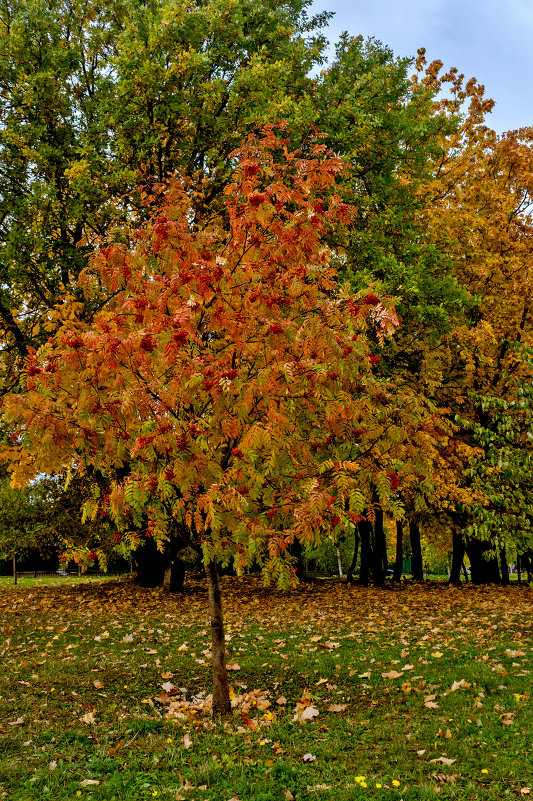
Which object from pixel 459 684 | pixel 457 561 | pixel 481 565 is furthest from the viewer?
pixel 457 561

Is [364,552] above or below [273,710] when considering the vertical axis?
above

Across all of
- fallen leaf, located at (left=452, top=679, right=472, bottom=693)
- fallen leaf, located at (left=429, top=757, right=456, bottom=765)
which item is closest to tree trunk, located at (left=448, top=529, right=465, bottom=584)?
fallen leaf, located at (left=452, top=679, right=472, bottom=693)

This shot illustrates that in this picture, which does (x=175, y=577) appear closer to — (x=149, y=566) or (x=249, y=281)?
(x=149, y=566)

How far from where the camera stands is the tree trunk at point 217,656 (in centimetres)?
680

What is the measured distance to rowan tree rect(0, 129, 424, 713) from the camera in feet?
18.7

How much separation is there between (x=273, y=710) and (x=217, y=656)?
92cm

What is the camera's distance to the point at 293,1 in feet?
56.6

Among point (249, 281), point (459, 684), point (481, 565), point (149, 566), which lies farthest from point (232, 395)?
point (481, 565)

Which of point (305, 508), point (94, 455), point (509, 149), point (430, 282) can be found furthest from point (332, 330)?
point (509, 149)

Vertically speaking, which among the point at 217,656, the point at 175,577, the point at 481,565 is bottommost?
the point at 481,565

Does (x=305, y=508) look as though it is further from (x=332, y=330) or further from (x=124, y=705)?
(x=124, y=705)

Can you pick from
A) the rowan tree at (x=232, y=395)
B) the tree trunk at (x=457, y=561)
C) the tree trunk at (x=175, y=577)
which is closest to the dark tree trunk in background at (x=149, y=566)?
the tree trunk at (x=175, y=577)

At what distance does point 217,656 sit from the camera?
23.0ft

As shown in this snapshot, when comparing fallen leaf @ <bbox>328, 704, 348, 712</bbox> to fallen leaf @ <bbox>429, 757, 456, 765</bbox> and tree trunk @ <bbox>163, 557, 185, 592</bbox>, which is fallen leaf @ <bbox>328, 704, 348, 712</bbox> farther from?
tree trunk @ <bbox>163, 557, 185, 592</bbox>
